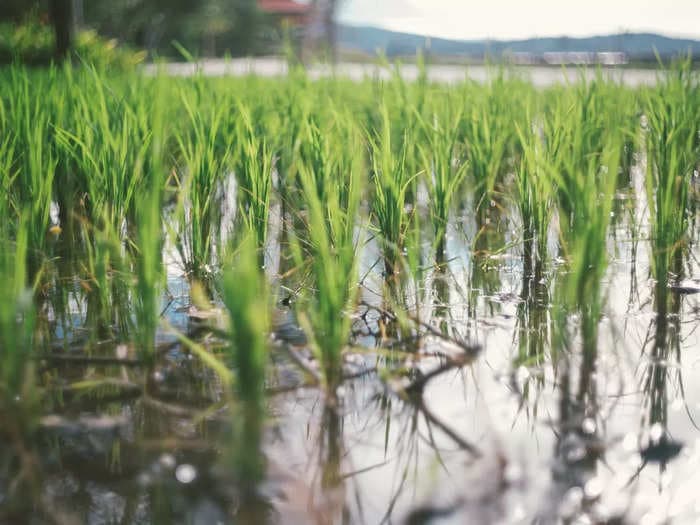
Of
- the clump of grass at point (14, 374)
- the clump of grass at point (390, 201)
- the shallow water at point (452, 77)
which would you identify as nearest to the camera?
the clump of grass at point (14, 374)

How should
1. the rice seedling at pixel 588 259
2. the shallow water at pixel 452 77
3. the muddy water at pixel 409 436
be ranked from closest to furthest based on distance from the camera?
the muddy water at pixel 409 436
the rice seedling at pixel 588 259
the shallow water at pixel 452 77

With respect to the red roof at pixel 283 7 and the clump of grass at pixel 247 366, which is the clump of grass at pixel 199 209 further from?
the red roof at pixel 283 7

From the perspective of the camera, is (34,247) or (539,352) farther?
(34,247)

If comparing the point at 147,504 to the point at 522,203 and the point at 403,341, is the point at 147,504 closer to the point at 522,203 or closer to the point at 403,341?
the point at 403,341

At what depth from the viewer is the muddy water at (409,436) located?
801mm

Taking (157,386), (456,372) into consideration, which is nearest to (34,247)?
(157,386)

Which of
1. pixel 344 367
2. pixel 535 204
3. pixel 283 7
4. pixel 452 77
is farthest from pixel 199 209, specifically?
pixel 283 7

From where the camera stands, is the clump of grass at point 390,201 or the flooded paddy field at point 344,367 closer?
the flooded paddy field at point 344,367

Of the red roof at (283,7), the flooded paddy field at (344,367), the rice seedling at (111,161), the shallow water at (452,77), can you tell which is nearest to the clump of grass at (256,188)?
the flooded paddy field at (344,367)

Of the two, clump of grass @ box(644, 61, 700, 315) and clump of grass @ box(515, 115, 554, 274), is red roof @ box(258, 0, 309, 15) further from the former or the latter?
clump of grass @ box(515, 115, 554, 274)

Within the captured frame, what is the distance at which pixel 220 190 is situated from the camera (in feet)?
7.94

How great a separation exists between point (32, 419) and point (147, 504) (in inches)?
9.0

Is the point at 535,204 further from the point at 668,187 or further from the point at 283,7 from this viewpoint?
the point at 283,7

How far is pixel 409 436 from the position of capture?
0.95 metres
